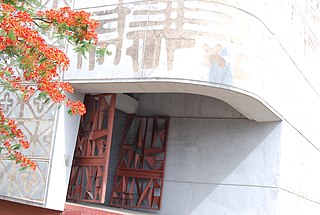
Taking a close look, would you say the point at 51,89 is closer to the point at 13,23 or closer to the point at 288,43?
the point at 13,23

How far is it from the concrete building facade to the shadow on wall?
0.06 ft

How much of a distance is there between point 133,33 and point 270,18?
2.36m

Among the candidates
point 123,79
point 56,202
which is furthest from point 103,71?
point 56,202

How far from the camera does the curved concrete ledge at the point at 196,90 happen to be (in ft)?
28.3

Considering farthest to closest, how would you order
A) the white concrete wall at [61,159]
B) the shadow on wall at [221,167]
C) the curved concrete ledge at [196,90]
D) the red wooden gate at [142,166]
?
the red wooden gate at [142,166] → the shadow on wall at [221,167] → the white concrete wall at [61,159] → the curved concrete ledge at [196,90]

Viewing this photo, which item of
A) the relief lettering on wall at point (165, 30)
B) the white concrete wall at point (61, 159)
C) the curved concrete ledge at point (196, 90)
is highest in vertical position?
the relief lettering on wall at point (165, 30)

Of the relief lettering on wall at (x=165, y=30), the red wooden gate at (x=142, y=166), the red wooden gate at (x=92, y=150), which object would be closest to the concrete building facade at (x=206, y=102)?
the relief lettering on wall at (x=165, y=30)

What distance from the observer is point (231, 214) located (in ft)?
32.2

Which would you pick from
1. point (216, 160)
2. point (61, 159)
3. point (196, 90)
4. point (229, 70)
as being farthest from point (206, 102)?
point (61, 159)

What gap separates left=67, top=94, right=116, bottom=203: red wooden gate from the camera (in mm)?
9773

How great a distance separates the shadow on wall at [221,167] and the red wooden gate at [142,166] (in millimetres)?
171

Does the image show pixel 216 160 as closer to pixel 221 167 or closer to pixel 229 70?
pixel 221 167

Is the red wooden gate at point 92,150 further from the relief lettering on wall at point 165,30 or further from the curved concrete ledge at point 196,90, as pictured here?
the relief lettering on wall at point 165,30

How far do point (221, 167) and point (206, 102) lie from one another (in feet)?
4.21
